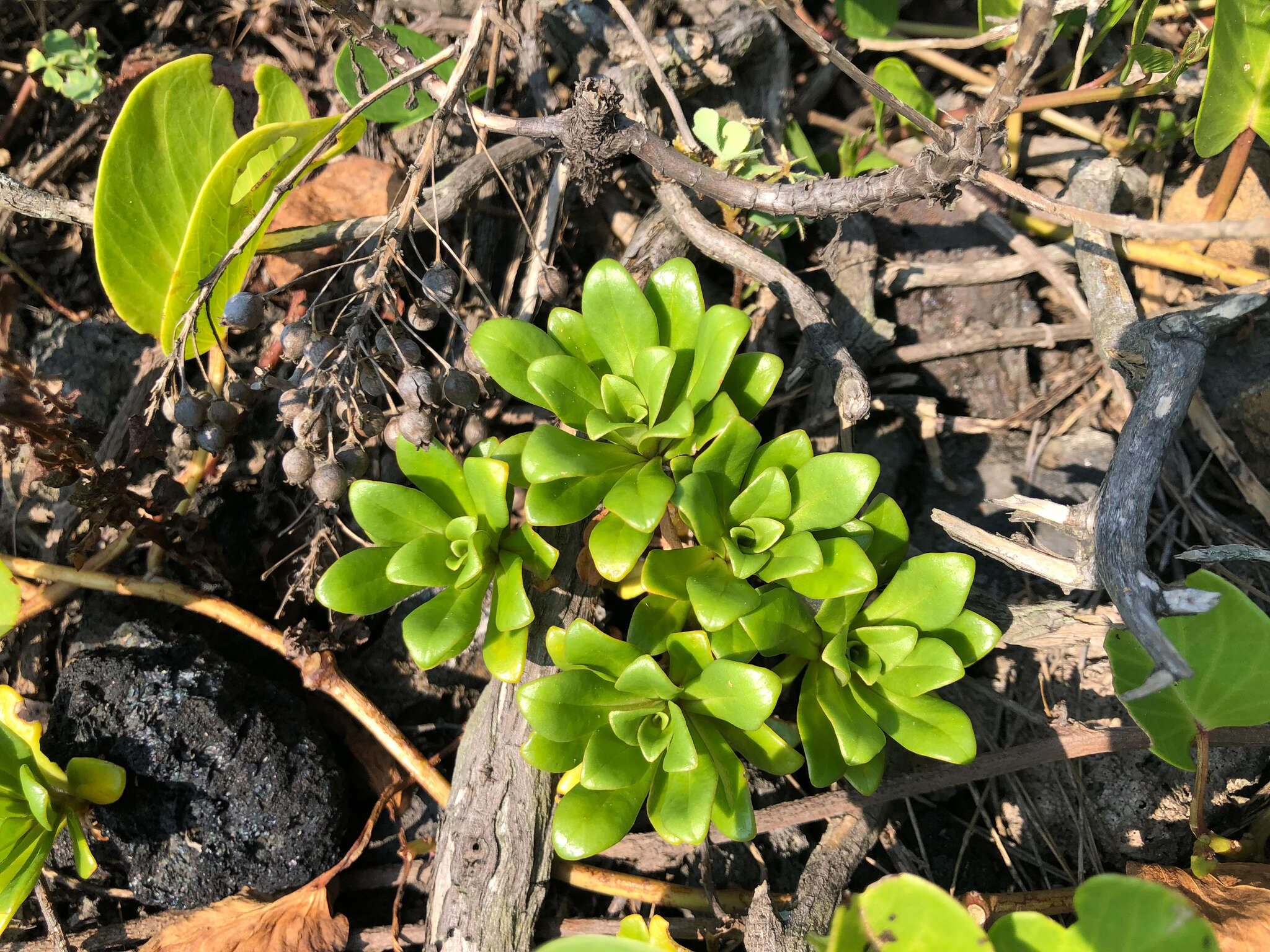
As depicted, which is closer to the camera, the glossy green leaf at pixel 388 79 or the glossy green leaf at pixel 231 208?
the glossy green leaf at pixel 231 208

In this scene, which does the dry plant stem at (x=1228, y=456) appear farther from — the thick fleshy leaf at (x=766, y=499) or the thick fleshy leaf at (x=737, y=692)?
the thick fleshy leaf at (x=737, y=692)

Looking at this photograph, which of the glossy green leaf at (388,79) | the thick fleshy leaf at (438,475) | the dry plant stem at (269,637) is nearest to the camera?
the thick fleshy leaf at (438,475)

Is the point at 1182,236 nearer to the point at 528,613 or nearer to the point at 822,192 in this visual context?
the point at 822,192

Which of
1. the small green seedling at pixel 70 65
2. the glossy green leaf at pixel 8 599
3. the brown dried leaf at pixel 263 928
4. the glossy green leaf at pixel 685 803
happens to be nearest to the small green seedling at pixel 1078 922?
the glossy green leaf at pixel 685 803

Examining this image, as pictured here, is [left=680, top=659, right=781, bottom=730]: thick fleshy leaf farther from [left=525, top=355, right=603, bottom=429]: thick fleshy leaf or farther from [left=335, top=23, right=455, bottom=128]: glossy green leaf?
[left=335, top=23, right=455, bottom=128]: glossy green leaf

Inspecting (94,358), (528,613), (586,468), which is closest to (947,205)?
(586,468)

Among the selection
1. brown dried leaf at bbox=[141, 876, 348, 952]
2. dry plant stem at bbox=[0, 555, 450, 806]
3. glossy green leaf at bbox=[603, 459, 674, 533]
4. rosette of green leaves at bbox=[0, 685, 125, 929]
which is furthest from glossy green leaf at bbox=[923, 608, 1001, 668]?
rosette of green leaves at bbox=[0, 685, 125, 929]
